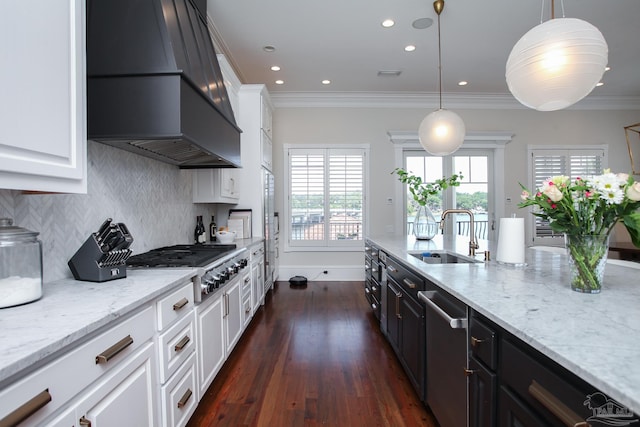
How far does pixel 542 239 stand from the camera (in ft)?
17.4

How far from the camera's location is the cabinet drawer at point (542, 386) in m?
0.72

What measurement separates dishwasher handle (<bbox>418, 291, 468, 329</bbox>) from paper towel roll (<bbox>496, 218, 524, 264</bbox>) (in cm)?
51

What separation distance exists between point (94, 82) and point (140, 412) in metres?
1.60

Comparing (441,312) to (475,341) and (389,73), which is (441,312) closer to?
(475,341)

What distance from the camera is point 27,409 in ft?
2.42

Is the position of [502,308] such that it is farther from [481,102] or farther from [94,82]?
[481,102]

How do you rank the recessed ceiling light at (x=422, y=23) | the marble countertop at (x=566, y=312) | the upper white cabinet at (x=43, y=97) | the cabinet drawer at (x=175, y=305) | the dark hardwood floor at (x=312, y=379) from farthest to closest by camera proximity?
the recessed ceiling light at (x=422, y=23)
the dark hardwood floor at (x=312, y=379)
the cabinet drawer at (x=175, y=305)
the upper white cabinet at (x=43, y=97)
the marble countertop at (x=566, y=312)

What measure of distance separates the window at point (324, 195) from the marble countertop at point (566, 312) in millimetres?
3421

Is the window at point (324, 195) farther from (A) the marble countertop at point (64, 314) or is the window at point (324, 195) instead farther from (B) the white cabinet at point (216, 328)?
(A) the marble countertop at point (64, 314)

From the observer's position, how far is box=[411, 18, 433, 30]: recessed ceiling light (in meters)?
3.10

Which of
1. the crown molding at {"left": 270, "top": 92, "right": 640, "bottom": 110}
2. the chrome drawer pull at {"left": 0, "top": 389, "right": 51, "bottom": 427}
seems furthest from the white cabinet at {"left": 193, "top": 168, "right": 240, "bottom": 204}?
the chrome drawer pull at {"left": 0, "top": 389, "right": 51, "bottom": 427}

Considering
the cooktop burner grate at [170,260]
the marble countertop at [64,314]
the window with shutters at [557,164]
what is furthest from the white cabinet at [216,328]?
the window with shutters at [557,164]

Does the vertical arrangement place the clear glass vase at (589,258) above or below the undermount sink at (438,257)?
above

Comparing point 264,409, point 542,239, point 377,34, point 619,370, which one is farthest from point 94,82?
point 542,239
